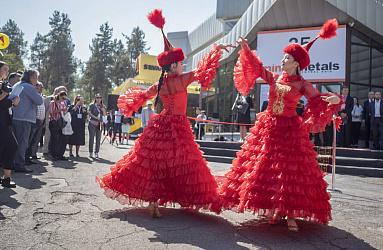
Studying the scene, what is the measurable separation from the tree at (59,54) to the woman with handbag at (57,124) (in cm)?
5436

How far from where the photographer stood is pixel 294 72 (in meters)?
4.80

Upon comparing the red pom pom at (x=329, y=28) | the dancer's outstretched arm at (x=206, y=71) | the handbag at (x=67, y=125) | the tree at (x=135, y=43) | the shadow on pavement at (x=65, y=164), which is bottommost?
the shadow on pavement at (x=65, y=164)

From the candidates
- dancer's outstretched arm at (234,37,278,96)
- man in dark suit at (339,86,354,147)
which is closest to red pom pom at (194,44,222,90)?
dancer's outstretched arm at (234,37,278,96)

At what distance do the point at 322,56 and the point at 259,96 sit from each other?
346 cm

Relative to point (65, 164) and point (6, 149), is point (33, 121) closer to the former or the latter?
point (6, 149)

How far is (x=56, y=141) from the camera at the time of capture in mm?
10352

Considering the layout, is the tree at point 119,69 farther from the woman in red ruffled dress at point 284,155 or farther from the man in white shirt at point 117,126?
the woman in red ruffled dress at point 284,155

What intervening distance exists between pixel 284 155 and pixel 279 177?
29 centimetres

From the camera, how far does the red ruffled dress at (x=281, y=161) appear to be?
4.15 meters

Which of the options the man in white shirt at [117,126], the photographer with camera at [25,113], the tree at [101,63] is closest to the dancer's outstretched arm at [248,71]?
the photographer with camera at [25,113]

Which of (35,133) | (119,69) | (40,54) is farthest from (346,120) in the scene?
(40,54)

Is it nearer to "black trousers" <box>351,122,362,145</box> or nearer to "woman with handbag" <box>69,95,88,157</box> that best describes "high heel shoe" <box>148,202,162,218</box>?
"woman with handbag" <box>69,95,88,157</box>

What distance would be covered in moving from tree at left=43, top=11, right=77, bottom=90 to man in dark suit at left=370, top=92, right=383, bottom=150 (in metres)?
56.8

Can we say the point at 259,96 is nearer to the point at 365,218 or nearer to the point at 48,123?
the point at 48,123
